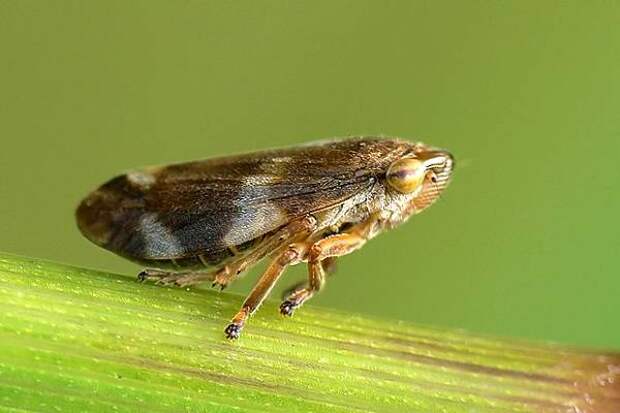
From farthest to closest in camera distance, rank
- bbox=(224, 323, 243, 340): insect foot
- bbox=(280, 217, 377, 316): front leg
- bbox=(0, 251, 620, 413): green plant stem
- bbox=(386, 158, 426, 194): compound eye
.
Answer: bbox=(386, 158, 426, 194): compound eye
bbox=(280, 217, 377, 316): front leg
bbox=(224, 323, 243, 340): insect foot
bbox=(0, 251, 620, 413): green plant stem

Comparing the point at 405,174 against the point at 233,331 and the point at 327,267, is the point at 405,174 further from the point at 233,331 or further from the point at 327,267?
the point at 233,331

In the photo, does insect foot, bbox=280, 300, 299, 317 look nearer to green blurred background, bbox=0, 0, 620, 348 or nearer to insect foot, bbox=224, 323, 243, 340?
insect foot, bbox=224, 323, 243, 340

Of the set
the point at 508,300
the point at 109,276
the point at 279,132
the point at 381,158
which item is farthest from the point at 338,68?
the point at 109,276

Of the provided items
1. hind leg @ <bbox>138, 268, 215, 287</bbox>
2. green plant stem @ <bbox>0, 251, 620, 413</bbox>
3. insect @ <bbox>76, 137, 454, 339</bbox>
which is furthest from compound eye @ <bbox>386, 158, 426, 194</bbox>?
green plant stem @ <bbox>0, 251, 620, 413</bbox>

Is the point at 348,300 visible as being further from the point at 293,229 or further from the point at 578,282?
the point at 293,229

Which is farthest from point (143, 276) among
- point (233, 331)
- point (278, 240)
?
point (278, 240)

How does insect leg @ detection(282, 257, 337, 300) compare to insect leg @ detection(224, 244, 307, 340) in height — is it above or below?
below

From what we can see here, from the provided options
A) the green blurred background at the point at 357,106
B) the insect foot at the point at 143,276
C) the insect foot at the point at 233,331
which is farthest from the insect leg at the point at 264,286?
the green blurred background at the point at 357,106
